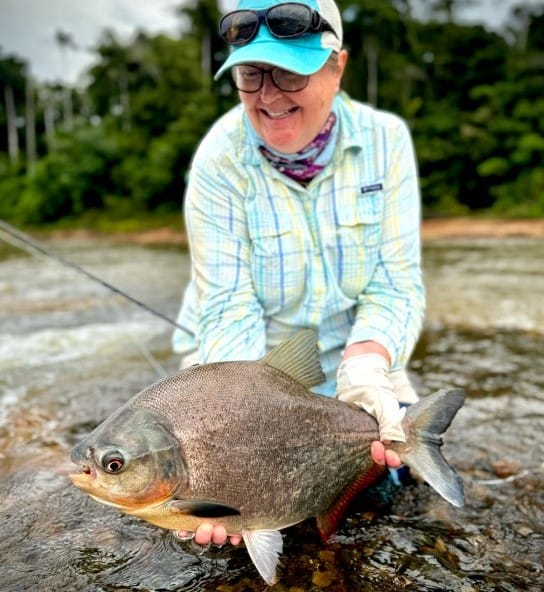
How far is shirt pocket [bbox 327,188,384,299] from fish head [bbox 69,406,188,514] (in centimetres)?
148

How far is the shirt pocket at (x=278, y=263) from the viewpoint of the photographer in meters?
3.26

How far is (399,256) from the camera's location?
342 centimetres

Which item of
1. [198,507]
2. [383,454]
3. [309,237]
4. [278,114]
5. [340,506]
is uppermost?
[278,114]

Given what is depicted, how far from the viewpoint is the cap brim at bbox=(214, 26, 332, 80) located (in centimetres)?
274

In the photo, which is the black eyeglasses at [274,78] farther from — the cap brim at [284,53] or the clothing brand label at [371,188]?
the clothing brand label at [371,188]

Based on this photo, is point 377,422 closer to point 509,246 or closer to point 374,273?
point 374,273

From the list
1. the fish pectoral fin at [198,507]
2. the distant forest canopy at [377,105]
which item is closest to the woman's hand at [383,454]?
the fish pectoral fin at [198,507]

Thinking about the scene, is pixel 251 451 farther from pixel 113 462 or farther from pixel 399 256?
pixel 399 256

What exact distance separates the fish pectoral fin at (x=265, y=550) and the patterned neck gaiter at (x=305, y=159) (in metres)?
1.68

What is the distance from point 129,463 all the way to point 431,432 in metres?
1.17

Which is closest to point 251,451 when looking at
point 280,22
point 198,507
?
point 198,507

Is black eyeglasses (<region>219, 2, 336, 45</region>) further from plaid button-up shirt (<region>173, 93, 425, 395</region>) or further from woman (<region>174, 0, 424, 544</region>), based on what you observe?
plaid button-up shirt (<region>173, 93, 425, 395</region>)

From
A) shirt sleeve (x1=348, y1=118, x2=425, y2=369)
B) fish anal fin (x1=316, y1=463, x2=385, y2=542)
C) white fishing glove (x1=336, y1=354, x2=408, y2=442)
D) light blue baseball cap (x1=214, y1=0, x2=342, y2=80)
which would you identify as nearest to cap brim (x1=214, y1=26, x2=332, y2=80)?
light blue baseball cap (x1=214, y1=0, x2=342, y2=80)

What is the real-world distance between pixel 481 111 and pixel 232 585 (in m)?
32.5
